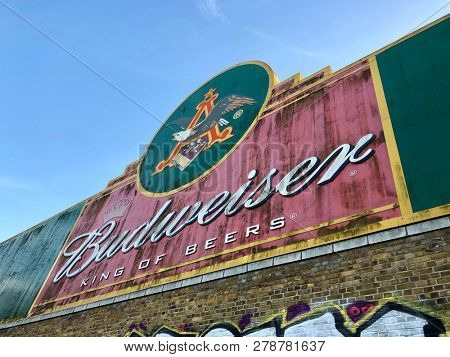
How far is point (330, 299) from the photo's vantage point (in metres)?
5.67

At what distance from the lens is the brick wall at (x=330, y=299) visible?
16.1 ft

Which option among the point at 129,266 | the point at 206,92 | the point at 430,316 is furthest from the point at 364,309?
the point at 206,92

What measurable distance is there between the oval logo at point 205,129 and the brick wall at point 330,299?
3728mm

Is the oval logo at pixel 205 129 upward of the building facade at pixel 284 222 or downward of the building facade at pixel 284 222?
upward

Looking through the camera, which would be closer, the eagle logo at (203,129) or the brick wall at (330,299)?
the brick wall at (330,299)

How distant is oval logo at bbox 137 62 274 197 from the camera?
10.2 meters

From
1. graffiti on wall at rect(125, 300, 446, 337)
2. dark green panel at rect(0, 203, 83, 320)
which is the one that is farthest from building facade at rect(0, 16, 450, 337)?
dark green panel at rect(0, 203, 83, 320)

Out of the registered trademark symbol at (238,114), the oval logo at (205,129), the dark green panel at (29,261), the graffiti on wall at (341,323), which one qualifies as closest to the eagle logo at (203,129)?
the oval logo at (205,129)

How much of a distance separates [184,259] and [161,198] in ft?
9.36

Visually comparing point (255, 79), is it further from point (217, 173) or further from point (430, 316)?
point (430, 316)

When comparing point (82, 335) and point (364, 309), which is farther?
point (82, 335)

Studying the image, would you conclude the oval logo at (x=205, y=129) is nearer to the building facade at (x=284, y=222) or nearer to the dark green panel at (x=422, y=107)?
the building facade at (x=284, y=222)

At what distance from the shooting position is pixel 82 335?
8906 millimetres
